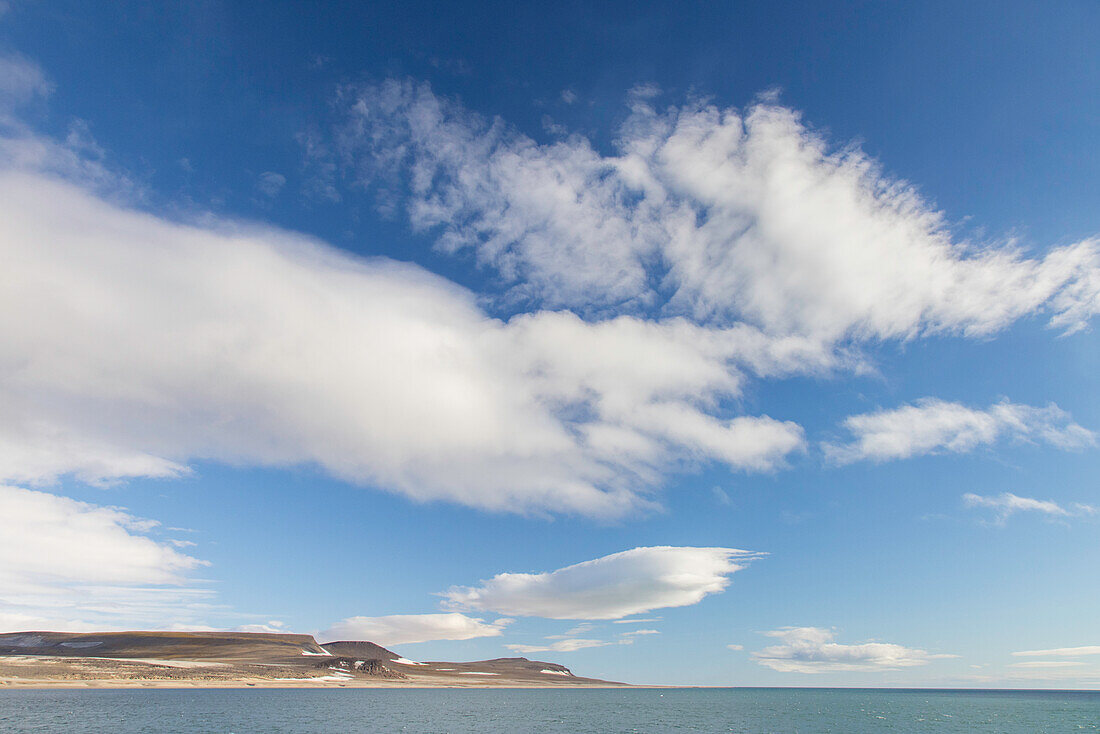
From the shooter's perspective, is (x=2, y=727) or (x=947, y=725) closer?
(x=2, y=727)

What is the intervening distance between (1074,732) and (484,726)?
4769 inches

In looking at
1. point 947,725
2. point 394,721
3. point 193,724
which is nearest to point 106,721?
point 193,724

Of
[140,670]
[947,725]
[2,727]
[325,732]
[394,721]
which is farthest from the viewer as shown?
[140,670]

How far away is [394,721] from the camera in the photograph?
116 meters

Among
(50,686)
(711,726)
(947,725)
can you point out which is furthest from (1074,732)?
(50,686)

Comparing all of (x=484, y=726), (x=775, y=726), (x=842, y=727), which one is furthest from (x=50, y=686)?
(x=842, y=727)

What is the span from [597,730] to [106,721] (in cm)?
8027

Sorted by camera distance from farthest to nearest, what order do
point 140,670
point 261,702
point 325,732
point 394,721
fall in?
point 140,670
point 261,702
point 394,721
point 325,732

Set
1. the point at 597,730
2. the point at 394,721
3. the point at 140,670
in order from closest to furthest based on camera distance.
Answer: the point at 597,730 < the point at 394,721 < the point at 140,670

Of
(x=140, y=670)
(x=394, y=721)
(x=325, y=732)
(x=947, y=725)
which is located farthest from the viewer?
(x=140, y=670)

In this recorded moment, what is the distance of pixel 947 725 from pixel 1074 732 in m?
22.3

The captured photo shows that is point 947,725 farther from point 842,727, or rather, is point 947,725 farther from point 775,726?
point 775,726

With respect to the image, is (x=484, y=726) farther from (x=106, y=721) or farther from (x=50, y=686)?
(x=50, y=686)

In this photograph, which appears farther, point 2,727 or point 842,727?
point 842,727
